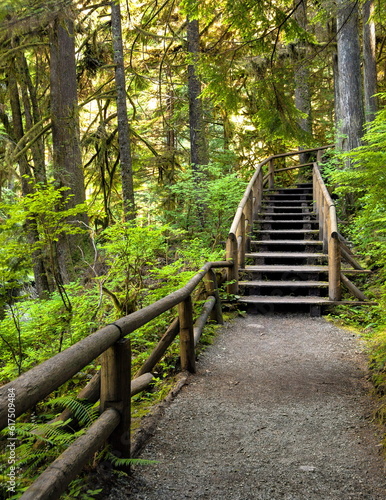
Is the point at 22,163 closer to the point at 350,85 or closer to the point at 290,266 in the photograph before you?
the point at 290,266

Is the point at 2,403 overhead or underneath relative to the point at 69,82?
underneath

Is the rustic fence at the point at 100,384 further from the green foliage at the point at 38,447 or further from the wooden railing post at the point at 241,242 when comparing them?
the wooden railing post at the point at 241,242

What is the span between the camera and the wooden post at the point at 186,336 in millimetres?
4637

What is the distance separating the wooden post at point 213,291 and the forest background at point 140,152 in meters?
0.63

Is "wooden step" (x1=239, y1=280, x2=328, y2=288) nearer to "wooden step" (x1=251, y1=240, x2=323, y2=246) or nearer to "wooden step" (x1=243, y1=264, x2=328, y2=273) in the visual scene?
"wooden step" (x1=243, y1=264, x2=328, y2=273)

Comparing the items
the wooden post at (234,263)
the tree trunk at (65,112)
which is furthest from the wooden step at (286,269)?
the tree trunk at (65,112)

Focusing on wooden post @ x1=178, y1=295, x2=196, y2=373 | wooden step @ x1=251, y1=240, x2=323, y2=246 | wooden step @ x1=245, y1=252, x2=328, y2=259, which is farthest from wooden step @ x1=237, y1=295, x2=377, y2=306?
wooden post @ x1=178, y1=295, x2=196, y2=373

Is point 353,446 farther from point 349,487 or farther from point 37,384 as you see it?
point 37,384

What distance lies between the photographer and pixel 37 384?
173cm

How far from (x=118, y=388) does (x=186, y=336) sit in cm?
200

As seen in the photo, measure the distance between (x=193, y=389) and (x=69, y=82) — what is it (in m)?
9.38

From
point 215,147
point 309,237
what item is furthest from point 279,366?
point 215,147

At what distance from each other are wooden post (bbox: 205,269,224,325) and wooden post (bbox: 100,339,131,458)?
405cm

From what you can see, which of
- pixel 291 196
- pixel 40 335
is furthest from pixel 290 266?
pixel 291 196
